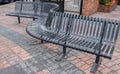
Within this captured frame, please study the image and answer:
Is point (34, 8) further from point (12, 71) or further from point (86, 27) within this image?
point (12, 71)

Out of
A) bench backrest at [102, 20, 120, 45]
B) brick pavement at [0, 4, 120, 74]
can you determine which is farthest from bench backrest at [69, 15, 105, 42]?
brick pavement at [0, 4, 120, 74]

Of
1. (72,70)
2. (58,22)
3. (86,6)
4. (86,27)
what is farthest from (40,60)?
(86,6)

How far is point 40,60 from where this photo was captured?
434 cm

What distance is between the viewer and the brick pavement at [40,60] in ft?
12.8

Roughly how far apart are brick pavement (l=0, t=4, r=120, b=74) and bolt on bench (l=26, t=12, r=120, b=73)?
21cm

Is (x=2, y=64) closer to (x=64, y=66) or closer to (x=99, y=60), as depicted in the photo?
(x=64, y=66)

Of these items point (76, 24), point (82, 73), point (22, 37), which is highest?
point (76, 24)

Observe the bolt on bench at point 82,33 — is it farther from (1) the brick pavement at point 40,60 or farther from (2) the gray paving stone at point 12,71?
(2) the gray paving stone at point 12,71

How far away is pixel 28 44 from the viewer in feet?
17.3

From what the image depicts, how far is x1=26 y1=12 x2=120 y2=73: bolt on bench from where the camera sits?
12.3 ft

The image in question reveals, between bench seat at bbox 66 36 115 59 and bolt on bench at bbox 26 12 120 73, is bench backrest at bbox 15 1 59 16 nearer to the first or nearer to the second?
bolt on bench at bbox 26 12 120 73

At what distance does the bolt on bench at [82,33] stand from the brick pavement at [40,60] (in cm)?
21

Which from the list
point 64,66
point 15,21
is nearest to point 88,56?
point 64,66

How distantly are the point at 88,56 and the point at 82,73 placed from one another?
2.53 feet
